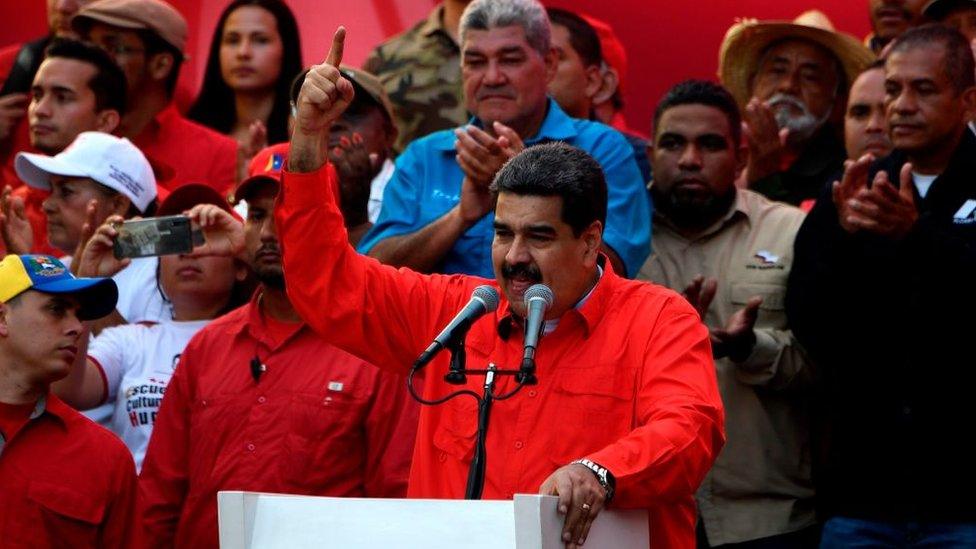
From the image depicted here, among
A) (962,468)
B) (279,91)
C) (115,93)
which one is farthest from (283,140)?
(962,468)

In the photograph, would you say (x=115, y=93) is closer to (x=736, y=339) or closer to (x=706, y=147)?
(x=706, y=147)

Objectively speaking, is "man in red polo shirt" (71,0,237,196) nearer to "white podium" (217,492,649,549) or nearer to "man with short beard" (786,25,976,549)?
"man with short beard" (786,25,976,549)

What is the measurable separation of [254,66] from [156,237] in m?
2.40

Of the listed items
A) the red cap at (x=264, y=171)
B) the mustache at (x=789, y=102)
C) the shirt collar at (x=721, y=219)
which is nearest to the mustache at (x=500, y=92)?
the red cap at (x=264, y=171)

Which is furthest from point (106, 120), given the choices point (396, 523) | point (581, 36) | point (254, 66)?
A: point (396, 523)

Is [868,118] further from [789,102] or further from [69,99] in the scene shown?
[69,99]

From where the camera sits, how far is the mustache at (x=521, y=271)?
16.3 ft

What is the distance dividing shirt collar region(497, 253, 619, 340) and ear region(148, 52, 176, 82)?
394 cm

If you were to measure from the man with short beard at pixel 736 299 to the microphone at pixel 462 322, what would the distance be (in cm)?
201

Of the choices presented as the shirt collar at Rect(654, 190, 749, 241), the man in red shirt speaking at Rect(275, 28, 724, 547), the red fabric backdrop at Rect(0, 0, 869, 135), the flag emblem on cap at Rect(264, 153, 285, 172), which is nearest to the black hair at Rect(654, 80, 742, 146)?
the shirt collar at Rect(654, 190, 749, 241)

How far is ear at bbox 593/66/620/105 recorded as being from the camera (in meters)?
8.41

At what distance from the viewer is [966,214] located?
6312mm

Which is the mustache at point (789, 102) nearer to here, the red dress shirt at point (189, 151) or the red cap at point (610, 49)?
the red cap at point (610, 49)

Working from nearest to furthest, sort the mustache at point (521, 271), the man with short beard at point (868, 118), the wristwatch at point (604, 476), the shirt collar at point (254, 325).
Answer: the wristwatch at point (604, 476) < the mustache at point (521, 271) < the shirt collar at point (254, 325) < the man with short beard at point (868, 118)
